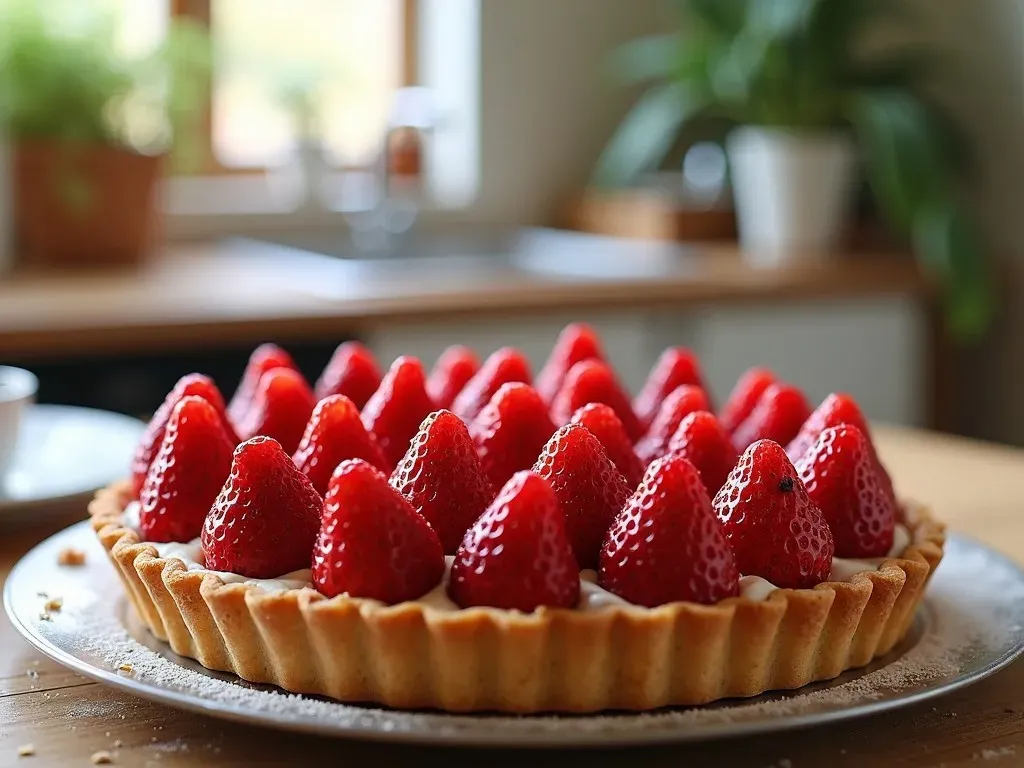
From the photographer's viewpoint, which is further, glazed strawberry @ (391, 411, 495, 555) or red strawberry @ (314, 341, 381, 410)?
red strawberry @ (314, 341, 381, 410)

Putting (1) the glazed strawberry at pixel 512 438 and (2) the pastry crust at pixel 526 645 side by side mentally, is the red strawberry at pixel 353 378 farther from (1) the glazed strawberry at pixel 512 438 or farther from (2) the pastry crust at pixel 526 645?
(2) the pastry crust at pixel 526 645

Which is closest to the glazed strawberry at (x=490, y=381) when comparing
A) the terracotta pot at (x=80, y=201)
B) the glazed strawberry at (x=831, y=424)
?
the glazed strawberry at (x=831, y=424)

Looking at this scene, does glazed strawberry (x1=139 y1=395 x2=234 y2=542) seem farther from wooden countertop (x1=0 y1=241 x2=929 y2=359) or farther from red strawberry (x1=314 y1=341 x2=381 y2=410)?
wooden countertop (x1=0 y1=241 x2=929 y2=359)

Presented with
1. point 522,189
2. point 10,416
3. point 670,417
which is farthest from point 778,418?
point 522,189

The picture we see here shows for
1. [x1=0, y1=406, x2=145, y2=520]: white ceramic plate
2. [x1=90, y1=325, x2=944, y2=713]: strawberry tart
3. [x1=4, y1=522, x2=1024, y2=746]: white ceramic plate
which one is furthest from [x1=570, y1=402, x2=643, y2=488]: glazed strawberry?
[x1=0, y1=406, x2=145, y2=520]: white ceramic plate

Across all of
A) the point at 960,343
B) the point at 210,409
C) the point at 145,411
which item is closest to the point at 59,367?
the point at 145,411

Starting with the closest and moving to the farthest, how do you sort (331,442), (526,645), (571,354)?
(526,645)
(331,442)
(571,354)

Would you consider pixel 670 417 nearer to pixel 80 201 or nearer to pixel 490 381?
pixel 490 381

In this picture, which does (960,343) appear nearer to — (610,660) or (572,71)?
(572,71)
